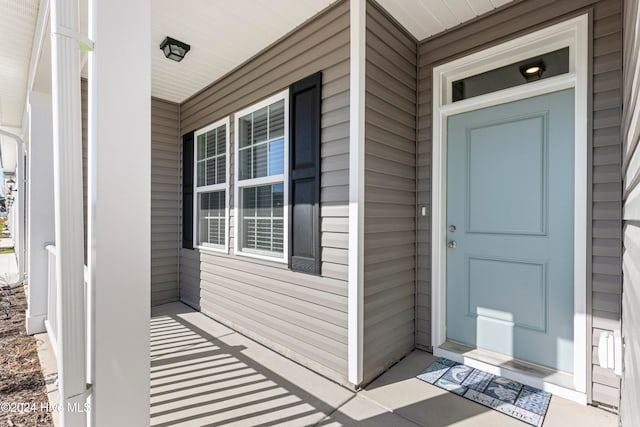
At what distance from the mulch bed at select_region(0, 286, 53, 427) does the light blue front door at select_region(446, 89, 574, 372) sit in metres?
3.12

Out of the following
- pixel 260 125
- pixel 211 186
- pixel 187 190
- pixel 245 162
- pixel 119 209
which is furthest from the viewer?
pixel 187 190

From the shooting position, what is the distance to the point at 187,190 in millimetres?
4445

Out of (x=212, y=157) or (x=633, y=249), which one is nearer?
(x=633, y=249)

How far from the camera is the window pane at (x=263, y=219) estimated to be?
3.01 metres

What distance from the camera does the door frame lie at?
2.04 m

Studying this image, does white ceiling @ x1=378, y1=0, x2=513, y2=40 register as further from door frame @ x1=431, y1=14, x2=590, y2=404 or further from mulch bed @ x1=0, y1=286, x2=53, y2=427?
mulch bed @ x1=0, y1=286, x2=53, y2=427

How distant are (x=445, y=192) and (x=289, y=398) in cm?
214

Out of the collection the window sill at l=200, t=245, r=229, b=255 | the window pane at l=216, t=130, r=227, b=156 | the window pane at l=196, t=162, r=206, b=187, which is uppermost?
the window pane at l=216, t=130, r=227, b=156

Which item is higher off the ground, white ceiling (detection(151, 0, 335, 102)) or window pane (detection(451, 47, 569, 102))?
white ceiling (detection(151, 0, 335, 102))

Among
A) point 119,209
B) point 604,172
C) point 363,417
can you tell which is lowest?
point 363,417

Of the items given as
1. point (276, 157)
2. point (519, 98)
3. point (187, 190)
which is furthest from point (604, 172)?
point (187, 190)

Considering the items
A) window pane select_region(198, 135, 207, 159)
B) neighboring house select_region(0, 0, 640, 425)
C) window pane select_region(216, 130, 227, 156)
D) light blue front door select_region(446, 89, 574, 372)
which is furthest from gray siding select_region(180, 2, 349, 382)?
light blue front door select_region(446, 89, 574, 372)

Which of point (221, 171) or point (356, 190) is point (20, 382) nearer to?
point (221, 171)

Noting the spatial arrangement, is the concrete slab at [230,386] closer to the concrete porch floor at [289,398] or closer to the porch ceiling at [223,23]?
the concrete porch floor at [289,398]
